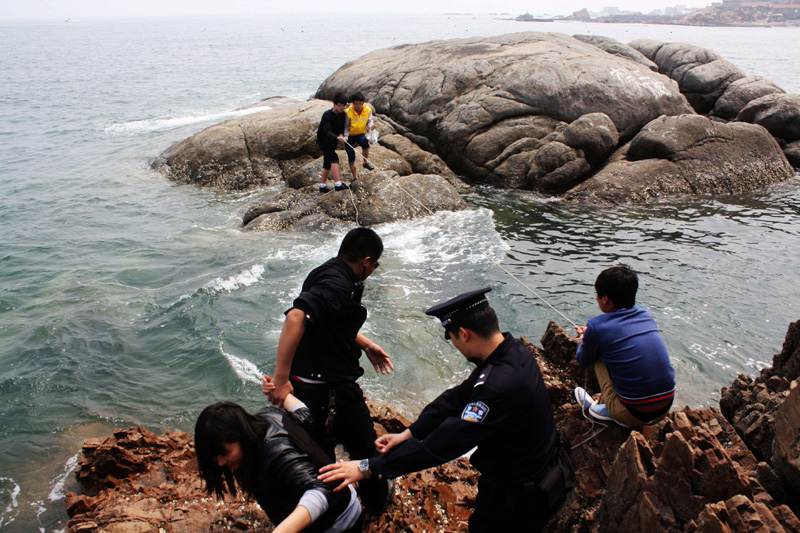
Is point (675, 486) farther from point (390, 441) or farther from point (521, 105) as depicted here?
point (521, 105)

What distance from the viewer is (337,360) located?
3.62 metres

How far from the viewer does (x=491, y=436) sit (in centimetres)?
251

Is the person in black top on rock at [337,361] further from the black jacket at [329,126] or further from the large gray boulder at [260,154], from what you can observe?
the large gray boulder at [260,154]

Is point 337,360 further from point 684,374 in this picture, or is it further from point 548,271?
point 548,271

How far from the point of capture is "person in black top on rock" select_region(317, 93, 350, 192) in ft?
35.6

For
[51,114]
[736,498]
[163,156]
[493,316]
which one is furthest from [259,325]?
[51,114]

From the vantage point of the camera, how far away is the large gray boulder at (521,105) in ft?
47.1

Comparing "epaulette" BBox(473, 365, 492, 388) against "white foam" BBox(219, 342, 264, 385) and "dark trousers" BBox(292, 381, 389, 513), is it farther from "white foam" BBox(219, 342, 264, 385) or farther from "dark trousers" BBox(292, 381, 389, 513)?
"white foam" BBox(219, 342, 264, 385)

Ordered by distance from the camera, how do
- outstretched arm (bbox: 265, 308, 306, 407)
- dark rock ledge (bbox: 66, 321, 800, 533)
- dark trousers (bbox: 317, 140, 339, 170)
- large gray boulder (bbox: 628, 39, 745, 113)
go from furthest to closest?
large gray boulder (bbox: 628, 39, 745, 113), dark trousers (bbox: 317, 140, 339, 170), outstretched arm (bbox: 265, 308, 306, 407), dark rock ledge (bbox: 66, 321, 800, 533)

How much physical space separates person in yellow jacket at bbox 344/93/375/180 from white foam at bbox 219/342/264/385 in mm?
5971

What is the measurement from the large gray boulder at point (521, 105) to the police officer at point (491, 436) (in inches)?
467

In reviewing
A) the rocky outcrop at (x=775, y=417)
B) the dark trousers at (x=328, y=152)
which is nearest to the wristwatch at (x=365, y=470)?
the rocky outcrop at (x=775, y=417)

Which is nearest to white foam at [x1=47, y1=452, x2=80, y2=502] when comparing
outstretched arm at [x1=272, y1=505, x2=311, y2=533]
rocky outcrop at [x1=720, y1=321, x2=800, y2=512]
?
outstretched arm at [x1=272, y1=505, x2=311, y2=533]

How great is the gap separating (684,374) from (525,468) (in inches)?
195
